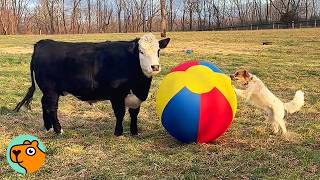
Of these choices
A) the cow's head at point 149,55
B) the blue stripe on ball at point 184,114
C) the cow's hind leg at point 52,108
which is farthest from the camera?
the cow's hind leg at point 52,108

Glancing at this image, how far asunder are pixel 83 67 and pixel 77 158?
5.52 ft

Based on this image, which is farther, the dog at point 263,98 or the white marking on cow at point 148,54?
the dog at point 263,98

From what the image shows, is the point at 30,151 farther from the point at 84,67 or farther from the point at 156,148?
the point at 84,67

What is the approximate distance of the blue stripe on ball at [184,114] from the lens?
6371 mm

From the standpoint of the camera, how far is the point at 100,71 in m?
7.09

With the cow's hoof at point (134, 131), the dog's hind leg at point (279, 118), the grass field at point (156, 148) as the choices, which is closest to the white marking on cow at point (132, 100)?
the cow's hoof at point (134, 131)

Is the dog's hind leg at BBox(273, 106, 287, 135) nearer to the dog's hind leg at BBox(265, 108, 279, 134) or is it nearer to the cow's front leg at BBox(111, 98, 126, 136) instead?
the dog's hind leg at BBox(265, 108, 279, 134)

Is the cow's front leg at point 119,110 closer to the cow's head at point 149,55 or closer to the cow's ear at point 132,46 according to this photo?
the cow's head at point 149,55

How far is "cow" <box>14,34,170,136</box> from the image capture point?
23.0 feet

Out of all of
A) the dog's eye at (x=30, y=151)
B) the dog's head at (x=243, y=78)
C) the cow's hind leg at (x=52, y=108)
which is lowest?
the dog's eye at (x=30, y=151)

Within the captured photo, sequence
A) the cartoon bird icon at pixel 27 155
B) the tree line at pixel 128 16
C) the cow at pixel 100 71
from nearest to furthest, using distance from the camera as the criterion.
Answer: the cartoon bird icon at pixel 27 155 < the cow at pixel 100 71 < the tree line at pixel 128 16

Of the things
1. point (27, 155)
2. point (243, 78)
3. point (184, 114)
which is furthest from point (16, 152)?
point (243, 78)

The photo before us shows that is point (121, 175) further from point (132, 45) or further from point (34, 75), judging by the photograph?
point (34, 75)

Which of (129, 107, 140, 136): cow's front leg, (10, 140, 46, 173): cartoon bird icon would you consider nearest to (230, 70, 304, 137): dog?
(129, 107, 140, 136): cow's front leg
